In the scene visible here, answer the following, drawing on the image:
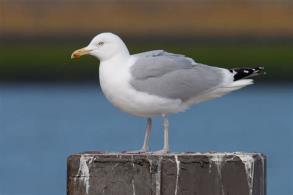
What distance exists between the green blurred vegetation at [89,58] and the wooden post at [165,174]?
665 inches

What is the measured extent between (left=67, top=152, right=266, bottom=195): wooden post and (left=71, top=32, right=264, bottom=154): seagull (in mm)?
646

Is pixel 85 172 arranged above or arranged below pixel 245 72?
below

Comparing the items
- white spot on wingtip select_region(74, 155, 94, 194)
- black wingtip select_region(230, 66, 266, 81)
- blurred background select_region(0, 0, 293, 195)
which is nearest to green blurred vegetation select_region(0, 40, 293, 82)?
blurred background select_region(0, 0, 293, 195)

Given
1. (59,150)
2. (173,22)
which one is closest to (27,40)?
(173,22)

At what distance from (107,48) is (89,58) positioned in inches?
660

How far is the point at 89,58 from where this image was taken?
24031 mm

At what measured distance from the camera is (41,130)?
760 inches

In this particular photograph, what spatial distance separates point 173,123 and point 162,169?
12684 mm

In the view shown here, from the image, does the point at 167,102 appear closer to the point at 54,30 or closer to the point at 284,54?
the point at 284,54

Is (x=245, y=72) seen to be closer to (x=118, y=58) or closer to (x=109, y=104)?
(x=118, y=58)

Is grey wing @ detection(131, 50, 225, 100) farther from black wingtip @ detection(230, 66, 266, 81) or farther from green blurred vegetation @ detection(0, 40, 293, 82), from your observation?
green blurred vegetation @ detection(0, 40, 293, 82)

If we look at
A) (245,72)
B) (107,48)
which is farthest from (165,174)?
(245,72)

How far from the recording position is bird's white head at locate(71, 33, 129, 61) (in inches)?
286

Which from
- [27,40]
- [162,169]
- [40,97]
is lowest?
[162,169]
